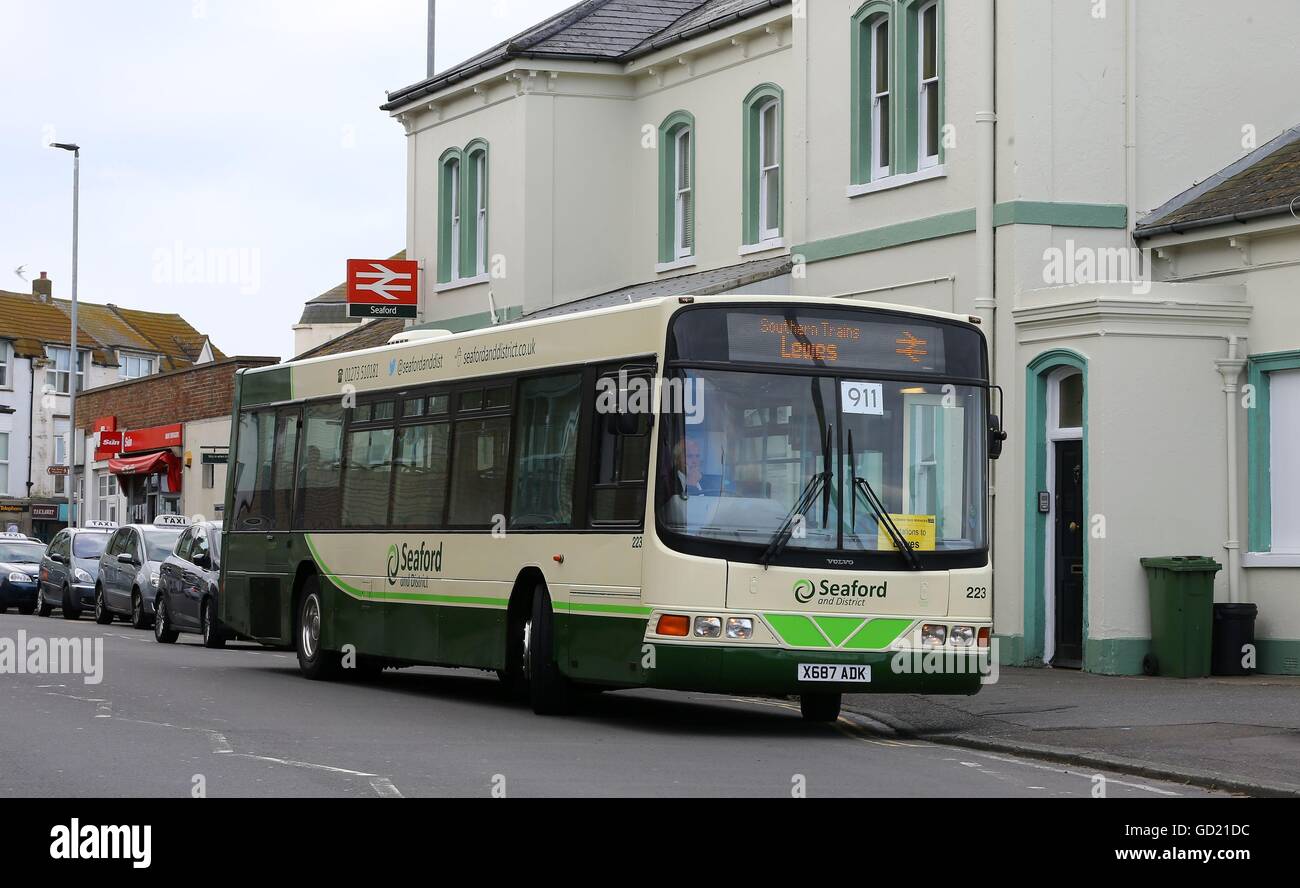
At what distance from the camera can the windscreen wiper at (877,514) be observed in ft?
45.7

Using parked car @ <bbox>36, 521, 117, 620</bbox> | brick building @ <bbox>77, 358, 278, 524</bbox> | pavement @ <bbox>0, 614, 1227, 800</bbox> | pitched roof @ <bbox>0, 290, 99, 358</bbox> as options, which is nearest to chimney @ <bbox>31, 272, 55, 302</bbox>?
pitched roof @ <bbox>0, 290, 99, 358</bbox>

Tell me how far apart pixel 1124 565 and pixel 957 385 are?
6845 millimetres

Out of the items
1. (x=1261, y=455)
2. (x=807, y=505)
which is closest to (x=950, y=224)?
(x=1261, y=455)

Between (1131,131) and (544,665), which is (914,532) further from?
(1131,131)

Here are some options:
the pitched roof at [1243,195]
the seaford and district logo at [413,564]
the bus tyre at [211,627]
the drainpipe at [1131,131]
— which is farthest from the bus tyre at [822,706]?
Answer: the bus tyre at [211,627]

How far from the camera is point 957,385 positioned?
1452 cm

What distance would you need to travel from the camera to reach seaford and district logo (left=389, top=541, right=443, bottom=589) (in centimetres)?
1698

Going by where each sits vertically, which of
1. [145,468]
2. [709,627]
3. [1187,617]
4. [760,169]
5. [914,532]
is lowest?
[1187,617]

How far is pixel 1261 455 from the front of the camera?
68.0 ft

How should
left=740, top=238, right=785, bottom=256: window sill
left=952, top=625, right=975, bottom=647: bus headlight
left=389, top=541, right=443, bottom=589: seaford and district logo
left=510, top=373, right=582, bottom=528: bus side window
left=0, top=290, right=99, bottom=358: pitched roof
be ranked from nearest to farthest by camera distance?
1. left=952, top=625, right=975, bottom=647: bus headlight
2. left=510, top=373, right=582, bottom=528: bus side window
3. left=389, top=541, right=443, bottom=589: seaford and district logo
4. left=740, top=238, right=785, bottom=256: window sill
5. left=0, top=290, right=99, bottom=358: pitched roof

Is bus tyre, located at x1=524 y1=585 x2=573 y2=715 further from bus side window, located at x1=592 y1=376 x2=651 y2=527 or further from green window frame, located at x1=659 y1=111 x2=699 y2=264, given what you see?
green window frame, located at x1=659 y1=111 x2=699 y2=264

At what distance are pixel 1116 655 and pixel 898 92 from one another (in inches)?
281

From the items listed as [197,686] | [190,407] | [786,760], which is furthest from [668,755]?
[190,407]

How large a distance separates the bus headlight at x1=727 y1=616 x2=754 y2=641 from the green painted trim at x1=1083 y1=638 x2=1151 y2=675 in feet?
25.8
